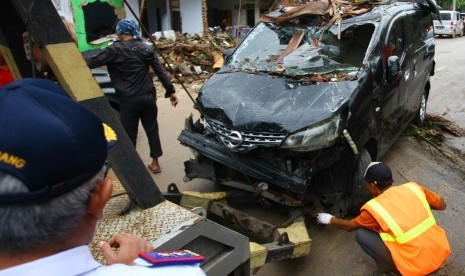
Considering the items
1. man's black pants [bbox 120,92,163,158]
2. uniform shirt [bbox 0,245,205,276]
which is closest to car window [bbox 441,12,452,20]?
man's black pants [bbox 120,92,163,158]

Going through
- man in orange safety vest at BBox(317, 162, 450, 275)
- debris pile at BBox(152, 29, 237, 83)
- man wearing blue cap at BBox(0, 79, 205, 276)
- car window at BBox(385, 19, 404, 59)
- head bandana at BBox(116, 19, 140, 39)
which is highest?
man wearing blue cap at BBox(0, 79, 205, 276)

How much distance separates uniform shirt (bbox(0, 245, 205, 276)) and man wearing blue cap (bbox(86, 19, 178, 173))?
3.89 m

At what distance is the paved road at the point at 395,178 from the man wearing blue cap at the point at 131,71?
0.90m

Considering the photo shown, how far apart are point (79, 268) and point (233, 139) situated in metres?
2.88

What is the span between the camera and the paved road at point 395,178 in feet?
11.8

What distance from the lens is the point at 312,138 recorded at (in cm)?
352

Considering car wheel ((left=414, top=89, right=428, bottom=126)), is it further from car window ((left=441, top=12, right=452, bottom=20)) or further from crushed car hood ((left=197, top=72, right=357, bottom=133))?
car window ((left=441, top=12, right=452, bottom=20))

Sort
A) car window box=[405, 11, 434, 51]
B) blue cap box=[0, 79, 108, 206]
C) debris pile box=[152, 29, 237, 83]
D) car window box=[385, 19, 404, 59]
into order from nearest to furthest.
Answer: blue cap box=[0, 79, 108, 206]
car window box=[385, 19, 404, 59]
car window box=[405, 11, 434, 51]
debris pile box=[152, 29, 237, 83]

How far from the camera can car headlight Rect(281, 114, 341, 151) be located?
3510mm

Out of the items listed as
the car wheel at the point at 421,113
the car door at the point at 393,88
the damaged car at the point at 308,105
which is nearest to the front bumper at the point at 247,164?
the damaged car at the point at 308,105

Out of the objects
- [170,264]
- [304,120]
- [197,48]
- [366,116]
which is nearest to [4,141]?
[170,264]

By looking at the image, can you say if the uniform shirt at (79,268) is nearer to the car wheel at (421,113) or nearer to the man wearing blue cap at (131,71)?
the man wearing blue cap at (131,71)

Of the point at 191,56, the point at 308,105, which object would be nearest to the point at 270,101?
the point at 308,105

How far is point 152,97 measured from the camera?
16.6 ft
